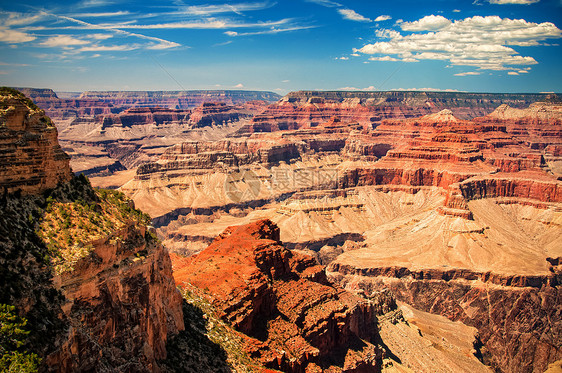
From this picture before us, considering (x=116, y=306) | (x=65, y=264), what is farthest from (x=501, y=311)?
(x=65, y=264)

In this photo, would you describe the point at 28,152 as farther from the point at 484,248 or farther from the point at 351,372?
the point at 484,248

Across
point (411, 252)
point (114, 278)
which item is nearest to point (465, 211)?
point (411, 252)

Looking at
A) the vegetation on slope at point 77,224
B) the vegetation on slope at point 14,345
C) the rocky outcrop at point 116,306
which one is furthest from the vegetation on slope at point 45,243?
the rocky outcrop at point 116,306

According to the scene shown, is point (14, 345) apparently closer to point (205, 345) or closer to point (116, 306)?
point (116, 306)

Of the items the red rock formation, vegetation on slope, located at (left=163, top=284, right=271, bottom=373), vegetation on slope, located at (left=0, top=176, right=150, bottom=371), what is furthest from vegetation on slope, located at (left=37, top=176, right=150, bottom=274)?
the red rock formation

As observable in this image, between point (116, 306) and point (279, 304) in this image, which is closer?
point (116, 306)

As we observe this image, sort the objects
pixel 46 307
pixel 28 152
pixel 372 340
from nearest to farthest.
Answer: pixel 46 307 < pixel 28 152 < pixel 372 340
